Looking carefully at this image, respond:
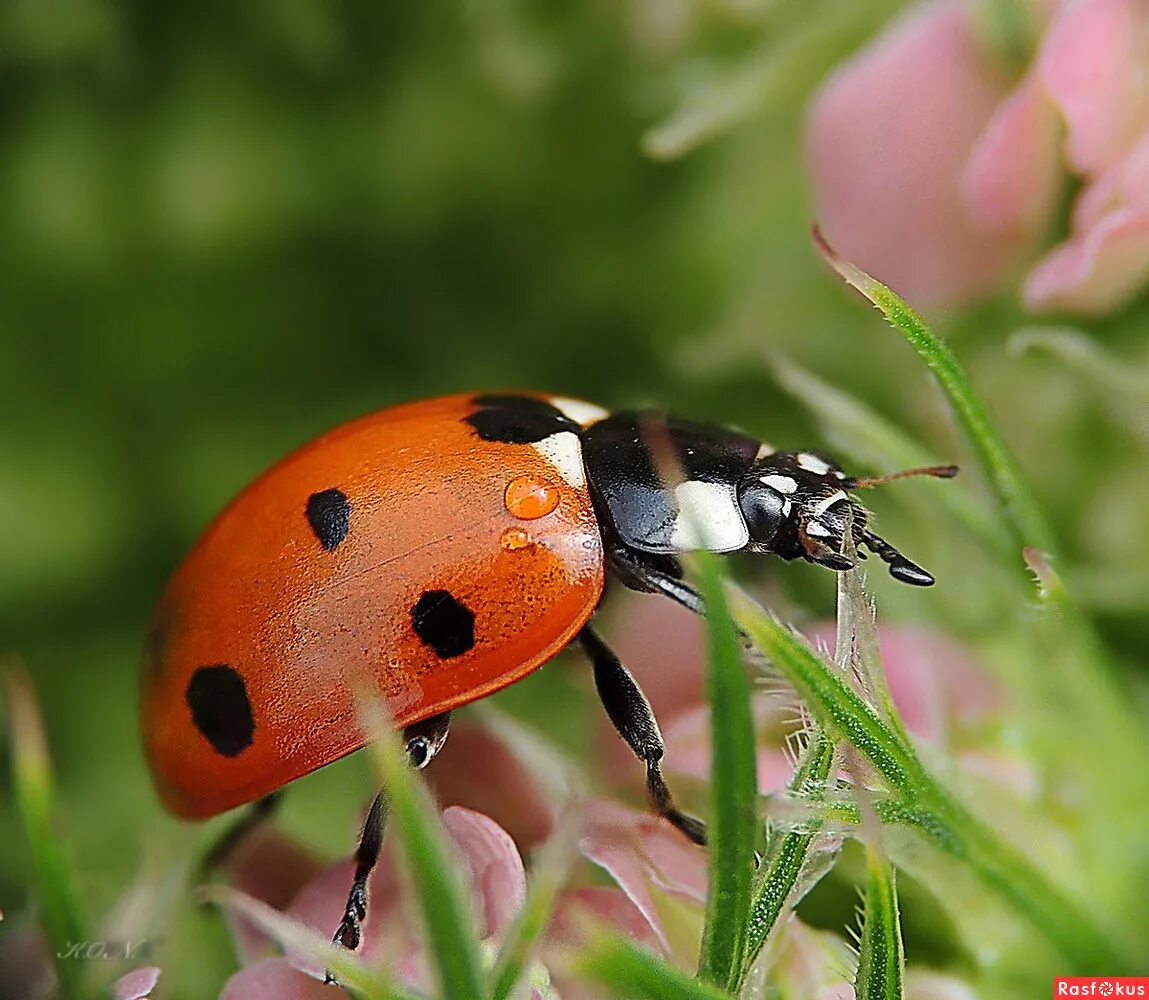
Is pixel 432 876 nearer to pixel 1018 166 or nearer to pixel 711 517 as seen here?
pixel 711 517

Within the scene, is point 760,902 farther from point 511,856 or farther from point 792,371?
point 792,371

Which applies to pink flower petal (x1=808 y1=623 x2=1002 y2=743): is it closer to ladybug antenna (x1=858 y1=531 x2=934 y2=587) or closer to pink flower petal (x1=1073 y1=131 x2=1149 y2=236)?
ladybug antenna (x1=858 y1=531 x2=934 y2=587)

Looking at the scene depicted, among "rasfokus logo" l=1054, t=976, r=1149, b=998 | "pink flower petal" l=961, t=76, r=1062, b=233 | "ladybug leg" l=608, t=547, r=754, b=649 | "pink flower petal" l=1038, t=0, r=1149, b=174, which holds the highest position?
"pink flower petal" l=1038, t=0, r=1149, b=174

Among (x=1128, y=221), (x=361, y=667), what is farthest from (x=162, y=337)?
(x=1128, y=221)

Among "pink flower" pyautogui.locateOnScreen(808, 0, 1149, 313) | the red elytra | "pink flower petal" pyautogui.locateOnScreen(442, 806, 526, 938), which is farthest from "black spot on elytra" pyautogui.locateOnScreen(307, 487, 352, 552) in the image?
"pink flower" pyautogui.locateOnScreen(808, 0, 1149, 313)

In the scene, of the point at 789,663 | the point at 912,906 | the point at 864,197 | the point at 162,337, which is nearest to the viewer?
the point at 789,663

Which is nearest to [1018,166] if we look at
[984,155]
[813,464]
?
[984,155]
